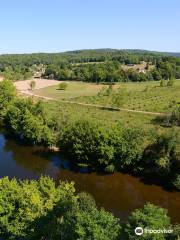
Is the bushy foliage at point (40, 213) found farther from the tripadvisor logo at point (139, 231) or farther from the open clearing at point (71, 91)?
the open clearing at point (71, 91)

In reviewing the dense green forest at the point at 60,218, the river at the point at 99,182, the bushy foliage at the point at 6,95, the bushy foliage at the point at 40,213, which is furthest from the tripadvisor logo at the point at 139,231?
the bushy foliage at the point at 6,95

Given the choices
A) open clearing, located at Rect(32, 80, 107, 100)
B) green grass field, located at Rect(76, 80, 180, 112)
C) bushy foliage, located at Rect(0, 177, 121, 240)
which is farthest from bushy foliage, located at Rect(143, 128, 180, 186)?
open clearing, located at Rect(32, 80, 107, 100)

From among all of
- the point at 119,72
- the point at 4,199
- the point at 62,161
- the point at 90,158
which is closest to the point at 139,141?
the point at 90,158

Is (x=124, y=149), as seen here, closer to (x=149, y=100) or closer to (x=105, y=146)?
(x=105, y=146)

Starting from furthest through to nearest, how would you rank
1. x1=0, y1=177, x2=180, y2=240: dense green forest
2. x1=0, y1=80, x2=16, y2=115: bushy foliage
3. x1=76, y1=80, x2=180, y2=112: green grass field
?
1. x1=76, y1=80, x2=180, y2=112: green grass field
2. x1=0, y1=80, x2=16, y2=115: bushy foliage
3. x1=0, y1=177, x2=180, y2=240: dense green forest

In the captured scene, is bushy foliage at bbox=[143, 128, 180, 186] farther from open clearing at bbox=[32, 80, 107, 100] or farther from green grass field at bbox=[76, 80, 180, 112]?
open clearing at bbox=[32, 80, 107, 100]

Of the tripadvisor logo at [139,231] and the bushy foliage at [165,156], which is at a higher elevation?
the tripadvisor logo at [139,231]
